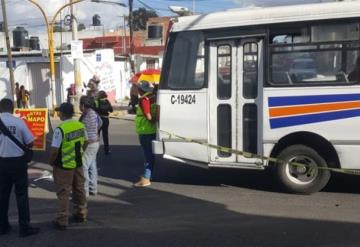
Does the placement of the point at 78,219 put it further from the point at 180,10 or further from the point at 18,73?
the point at 18,73

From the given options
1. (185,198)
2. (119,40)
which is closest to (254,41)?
(185,198)

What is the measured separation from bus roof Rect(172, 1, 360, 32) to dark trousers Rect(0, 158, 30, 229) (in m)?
3.98

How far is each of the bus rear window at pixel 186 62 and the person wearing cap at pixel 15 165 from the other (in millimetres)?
3408

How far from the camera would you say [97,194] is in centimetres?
951

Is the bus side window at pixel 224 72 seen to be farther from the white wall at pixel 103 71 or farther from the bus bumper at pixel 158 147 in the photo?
the white wall at pixel 103 71

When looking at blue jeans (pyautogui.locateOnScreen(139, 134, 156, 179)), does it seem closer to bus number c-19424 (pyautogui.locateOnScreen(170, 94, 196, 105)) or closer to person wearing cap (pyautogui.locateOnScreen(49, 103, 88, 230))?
bus number c-19424 (pyautogui.locateOnScreen(170, 94, 196, 105))

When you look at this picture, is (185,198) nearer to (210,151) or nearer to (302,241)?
(210,151)

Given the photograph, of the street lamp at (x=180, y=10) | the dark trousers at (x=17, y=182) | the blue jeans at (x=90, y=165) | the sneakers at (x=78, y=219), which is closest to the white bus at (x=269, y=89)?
the street lamp at (x=180, y=10)

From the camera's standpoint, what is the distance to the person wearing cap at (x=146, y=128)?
391 inches

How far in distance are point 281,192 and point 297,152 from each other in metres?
0.73

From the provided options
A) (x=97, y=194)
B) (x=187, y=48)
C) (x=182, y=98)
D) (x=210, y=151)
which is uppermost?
(x=187, y=48)

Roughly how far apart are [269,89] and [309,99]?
0.64 meters

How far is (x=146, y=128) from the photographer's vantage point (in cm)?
1002

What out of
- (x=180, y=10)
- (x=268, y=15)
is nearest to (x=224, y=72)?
(x=268, y=15)
